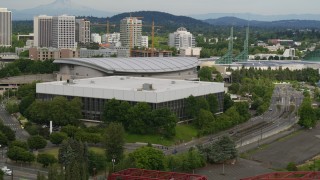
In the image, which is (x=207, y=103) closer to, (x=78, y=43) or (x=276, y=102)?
(x=276, y=102)

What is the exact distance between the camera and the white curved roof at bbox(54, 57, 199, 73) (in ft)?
108

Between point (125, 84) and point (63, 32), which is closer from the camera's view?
point (125, 84)

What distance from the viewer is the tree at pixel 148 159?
17641 mm

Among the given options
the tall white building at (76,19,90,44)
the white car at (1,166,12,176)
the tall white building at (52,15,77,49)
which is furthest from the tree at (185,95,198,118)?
the tall white building at (76,19,90,44)

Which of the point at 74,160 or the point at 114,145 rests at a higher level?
the point at 74,160

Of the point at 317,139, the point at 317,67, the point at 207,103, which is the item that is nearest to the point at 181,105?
the point at 207,103

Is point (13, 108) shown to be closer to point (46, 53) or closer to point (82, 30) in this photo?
point (46, 53)

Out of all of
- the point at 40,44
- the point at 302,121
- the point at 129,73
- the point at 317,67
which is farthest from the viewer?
the point at 40,44

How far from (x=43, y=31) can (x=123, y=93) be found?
49.5 meters

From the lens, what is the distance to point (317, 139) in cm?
2511

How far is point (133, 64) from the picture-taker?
1347 inches

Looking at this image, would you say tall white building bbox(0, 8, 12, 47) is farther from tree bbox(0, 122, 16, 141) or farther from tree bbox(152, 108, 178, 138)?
tree bbox(0, 122, 16, 141)

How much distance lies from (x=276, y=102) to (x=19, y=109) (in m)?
15.2

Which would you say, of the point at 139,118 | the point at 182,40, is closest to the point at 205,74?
the point at 139,118
